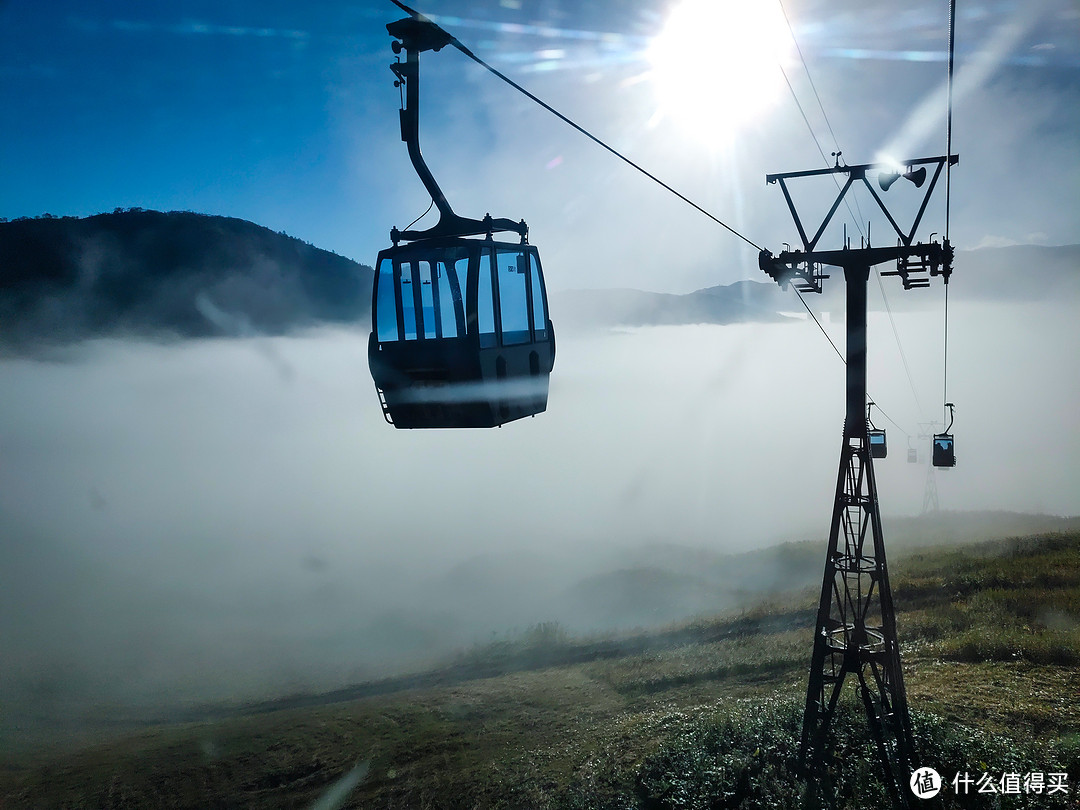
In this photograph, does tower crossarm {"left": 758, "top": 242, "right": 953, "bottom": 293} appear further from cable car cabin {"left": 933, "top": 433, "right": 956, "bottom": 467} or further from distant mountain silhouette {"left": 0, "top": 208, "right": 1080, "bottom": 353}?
distant mountain silhouette {"left": 0, "top": 208, "right": 1080, "bottom": 353}

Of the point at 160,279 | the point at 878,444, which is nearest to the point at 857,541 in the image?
the point at 878,444

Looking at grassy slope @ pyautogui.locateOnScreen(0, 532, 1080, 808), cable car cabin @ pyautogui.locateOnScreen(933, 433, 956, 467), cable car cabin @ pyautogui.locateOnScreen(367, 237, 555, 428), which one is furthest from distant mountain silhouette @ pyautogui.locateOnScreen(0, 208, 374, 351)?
cable car cabin @ pyautogui.locateOnScreen(367, 237, 555, 428)

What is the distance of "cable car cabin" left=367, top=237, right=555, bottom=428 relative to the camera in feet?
25.6

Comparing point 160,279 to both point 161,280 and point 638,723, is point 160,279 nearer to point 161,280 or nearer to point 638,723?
point 161,280

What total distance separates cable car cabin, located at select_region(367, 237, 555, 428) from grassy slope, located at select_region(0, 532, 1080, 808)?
11815mm

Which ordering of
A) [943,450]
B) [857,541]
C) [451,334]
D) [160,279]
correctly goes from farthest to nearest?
[160,279]
[943,450]
[857,541]
[451,334]

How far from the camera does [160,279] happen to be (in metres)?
155

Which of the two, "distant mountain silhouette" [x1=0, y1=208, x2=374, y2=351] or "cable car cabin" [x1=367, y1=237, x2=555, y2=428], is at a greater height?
"distant mountain silhouette" [x1=0, y1=208, x2=374, y2=351]

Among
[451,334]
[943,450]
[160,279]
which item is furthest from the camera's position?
[160,279]

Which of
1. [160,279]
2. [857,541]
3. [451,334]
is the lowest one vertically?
[857,541]

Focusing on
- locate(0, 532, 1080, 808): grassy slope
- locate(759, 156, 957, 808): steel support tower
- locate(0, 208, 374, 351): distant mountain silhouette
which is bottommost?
locate(0, 532, 1080, 808): grassy slope

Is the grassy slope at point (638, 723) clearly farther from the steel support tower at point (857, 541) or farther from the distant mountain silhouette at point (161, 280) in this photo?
the distant mountain silhouette at point (161, 280)

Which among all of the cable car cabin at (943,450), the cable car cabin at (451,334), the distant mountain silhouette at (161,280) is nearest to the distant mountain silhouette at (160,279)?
the distant mountain silhouette at (161,280)

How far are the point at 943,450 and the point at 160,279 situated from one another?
6996 inches
